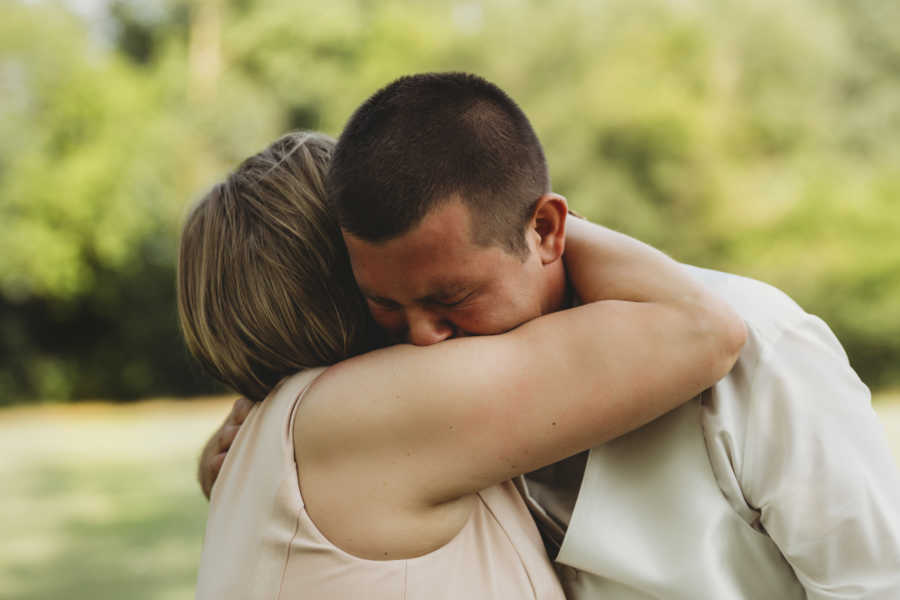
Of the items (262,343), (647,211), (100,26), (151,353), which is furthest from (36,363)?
(262,343)

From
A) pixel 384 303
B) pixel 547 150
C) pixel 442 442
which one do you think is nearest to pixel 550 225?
pixel 384 303

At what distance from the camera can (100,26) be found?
28.1 metres

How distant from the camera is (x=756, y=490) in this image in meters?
2.00

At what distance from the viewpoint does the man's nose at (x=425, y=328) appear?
209 centimetres

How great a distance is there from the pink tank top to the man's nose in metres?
0.24

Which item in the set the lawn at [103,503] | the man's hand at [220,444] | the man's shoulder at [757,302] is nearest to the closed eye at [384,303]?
the man's hand at [220,444]

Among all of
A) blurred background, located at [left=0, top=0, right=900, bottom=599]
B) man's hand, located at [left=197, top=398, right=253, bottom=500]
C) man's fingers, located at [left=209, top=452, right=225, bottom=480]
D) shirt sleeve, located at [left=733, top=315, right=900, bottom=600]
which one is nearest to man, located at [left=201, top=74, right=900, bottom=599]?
shirt sleeve, located at [left=733, top=315, right=900, bottom=600]

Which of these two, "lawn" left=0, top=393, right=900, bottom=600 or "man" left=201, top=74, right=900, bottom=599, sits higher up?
"man" left=201, top=74, right=900, bottom=599

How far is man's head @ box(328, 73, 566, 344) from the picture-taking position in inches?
79.0

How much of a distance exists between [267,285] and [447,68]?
22780 millimetres

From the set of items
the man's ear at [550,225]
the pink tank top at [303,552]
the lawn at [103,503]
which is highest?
the man's ear at [550,225]

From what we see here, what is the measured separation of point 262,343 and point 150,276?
2233 cm

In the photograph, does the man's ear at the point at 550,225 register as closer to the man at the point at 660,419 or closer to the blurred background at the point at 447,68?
the man at the point at 660,419

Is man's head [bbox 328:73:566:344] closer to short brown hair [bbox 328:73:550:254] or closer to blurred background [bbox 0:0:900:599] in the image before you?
short brown hair [bbox 328:73:550:254]
